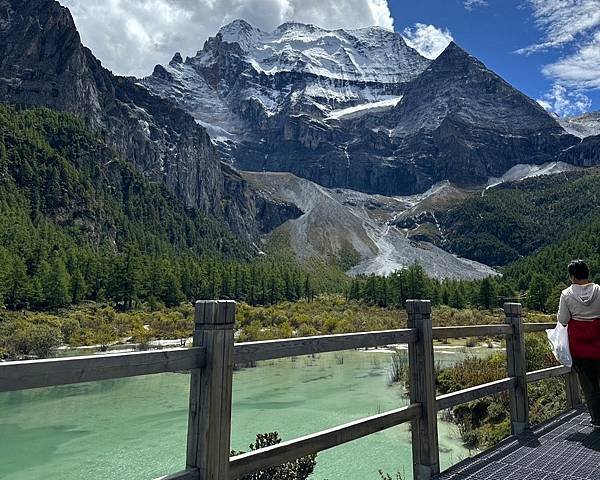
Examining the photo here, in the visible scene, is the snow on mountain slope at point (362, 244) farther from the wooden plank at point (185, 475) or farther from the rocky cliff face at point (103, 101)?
the wooden plank at point (185, 475)

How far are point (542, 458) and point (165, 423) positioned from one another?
1250 cm

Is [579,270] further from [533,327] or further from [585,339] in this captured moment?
[533,327]

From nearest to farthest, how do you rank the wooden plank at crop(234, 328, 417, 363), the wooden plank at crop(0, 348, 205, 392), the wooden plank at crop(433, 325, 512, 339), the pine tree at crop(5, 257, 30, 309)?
the wooden plank at crop(0, 348, 205, 392)
the wooden plank at crop(234, 328, 417, 363)
the wooden plank at crop(433, 325, 512, 339)
the pine tree at crop(5, 257, 30, 309)

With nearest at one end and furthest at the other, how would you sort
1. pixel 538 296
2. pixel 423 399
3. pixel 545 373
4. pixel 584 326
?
1. pixel 423 399
2. pixel 584 326
3. pixel 545 373
4. pixel 538 296

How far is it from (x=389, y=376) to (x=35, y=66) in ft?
420

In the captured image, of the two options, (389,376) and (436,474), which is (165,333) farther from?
(436,474)

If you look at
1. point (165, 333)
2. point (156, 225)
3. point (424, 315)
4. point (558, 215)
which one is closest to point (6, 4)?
point (156, 225)

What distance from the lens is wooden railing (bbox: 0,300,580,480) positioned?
238 cm

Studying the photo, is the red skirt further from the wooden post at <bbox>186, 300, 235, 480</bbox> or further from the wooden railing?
the wooden post at <bbox>186, 300, 235, 480</bbox>

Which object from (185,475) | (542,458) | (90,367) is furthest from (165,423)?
(90,367)

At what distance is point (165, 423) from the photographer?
49.2ft

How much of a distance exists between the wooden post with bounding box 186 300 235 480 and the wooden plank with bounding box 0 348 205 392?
91 mm

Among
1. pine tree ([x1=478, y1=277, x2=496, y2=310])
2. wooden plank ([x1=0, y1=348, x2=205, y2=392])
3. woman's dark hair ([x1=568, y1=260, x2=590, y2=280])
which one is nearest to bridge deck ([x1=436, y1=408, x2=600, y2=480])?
woman's dark hair ([x1=568, y1=260, x2=590, y2=280])

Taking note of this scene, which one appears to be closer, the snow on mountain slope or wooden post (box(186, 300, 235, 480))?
wooden post (box(186, 300, 235, 480))
